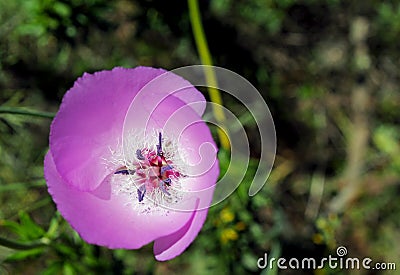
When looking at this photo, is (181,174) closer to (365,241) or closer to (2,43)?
(2,43)

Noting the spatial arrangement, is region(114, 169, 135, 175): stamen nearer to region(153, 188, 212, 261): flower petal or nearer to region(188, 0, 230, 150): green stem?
region(153, 188, 212, 261): flower petal

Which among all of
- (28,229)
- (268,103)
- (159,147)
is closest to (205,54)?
(268,103)

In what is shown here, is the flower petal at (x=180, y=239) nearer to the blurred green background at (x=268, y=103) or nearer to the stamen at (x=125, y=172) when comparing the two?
the stamen at (x=125, y=172)

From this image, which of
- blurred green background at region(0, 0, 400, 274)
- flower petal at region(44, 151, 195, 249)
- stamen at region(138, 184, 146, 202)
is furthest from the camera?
blurred green background at region(0, 0, 400, 274)

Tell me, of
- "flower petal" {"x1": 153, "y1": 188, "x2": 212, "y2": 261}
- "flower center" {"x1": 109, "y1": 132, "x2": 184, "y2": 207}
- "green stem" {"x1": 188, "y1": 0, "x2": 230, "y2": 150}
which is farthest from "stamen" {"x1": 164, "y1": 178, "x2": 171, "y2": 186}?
"green stem" {"x1": 188, "y1": 0, "x2": 230, "y2": 150}

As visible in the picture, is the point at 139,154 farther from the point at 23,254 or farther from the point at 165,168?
the point at 23,254

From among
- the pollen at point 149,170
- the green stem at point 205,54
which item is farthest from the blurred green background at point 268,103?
the pollen at point 149,170
